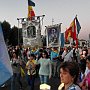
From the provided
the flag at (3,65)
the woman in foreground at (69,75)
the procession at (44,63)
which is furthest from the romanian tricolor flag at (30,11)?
the flag at (3,65)

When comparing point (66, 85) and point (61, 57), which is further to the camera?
point (61, 57)

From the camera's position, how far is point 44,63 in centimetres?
1192

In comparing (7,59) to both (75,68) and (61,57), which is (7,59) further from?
(61,57)

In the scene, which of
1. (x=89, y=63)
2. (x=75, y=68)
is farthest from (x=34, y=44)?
(x=75, y=68)

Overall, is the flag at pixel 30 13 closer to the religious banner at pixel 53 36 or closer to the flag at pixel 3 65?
the religious banner at pixel 53 36

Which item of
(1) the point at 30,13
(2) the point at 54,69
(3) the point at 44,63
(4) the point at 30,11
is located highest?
(4) the point at 30,11

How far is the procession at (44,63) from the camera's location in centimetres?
412

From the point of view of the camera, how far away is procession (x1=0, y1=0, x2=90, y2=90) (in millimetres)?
4125

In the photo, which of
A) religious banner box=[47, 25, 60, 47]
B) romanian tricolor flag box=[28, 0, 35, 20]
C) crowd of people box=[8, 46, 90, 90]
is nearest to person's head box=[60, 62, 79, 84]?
crowd of people box=[8, 46, 90, 90]

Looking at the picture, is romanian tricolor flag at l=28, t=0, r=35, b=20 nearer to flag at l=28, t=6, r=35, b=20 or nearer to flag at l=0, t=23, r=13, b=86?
flag at l=28, t=6, r=35, b=20

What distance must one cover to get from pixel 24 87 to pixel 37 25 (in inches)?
471

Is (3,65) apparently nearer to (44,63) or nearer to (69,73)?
(69,73)

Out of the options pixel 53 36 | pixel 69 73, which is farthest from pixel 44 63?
pixel 53 36

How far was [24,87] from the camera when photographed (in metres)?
14.0
